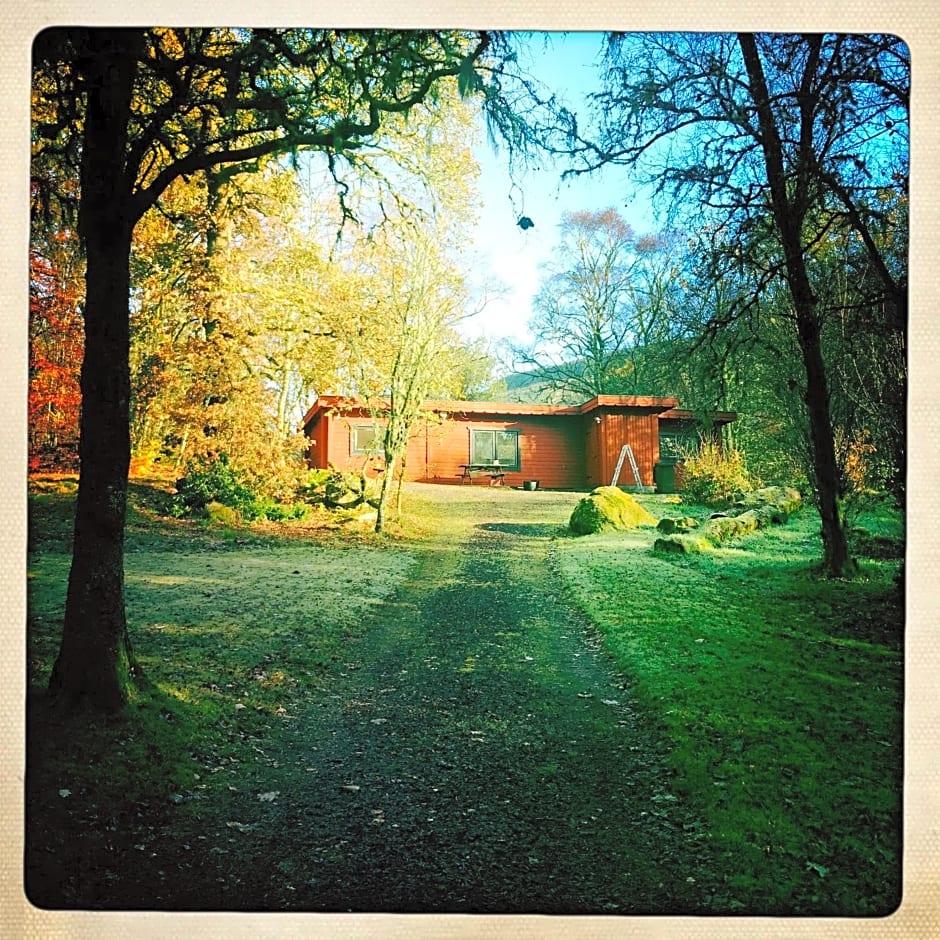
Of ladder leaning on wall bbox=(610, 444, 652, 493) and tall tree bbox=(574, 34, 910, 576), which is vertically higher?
tall tree bbox=(574, 34, 910, 576)

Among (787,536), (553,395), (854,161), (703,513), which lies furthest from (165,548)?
(854,161)

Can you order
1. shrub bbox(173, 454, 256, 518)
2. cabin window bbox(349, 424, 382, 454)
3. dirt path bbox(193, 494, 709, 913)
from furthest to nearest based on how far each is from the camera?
cabin window bbox(349, 424, 382, 454) → shrub bbox(173, 454, 256, 518) → dirt path bbox(193, 494, 709, 913)

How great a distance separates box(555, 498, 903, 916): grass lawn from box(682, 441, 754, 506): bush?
0.09m

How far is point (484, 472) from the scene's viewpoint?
2820mm

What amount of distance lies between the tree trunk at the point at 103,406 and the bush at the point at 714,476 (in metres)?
1.89

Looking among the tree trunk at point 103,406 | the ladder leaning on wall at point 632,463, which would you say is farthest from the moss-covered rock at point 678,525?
the tree trunk at point 103,406

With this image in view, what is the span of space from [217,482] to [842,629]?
2.12 metres

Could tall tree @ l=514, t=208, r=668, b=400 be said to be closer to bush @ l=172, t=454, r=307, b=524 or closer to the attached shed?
the attached shed

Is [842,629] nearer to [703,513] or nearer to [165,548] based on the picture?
[703,513]

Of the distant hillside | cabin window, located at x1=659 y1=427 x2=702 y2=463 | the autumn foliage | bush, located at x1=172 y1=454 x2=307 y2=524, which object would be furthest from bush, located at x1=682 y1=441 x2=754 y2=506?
the autumn foliage

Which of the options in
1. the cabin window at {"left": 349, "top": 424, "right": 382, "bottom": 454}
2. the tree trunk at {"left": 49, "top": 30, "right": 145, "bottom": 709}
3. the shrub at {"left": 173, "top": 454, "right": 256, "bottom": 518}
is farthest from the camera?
the cabin window at {"left": 349, "top": 424, "right": 382, "bottom": 454}

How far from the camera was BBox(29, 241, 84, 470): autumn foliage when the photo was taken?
2553mm

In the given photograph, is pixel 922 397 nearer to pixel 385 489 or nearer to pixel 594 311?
pixel 594 311

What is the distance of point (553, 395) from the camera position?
2.80m
